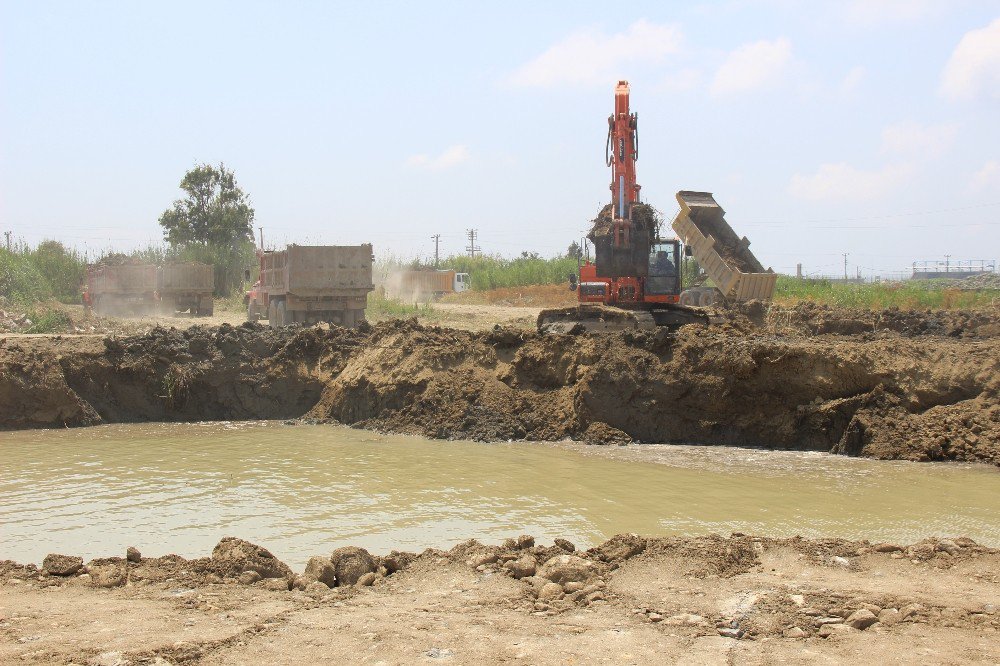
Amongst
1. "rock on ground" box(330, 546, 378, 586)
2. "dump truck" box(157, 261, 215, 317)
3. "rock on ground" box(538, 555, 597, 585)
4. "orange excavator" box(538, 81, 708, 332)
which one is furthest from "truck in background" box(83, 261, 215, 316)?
"rock on ground" box(538, 555, 597, 585)

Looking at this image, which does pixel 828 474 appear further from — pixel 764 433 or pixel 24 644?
pixel 24 644

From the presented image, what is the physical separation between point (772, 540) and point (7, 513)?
683cm

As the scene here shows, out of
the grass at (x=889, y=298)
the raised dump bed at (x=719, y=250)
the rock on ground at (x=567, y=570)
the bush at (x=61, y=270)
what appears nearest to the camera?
the rock on ground at (x=567, y=570)

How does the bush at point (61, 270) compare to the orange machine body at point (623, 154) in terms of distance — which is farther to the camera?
the bush at point (61, 270)

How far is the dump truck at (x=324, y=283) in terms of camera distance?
2269 cm

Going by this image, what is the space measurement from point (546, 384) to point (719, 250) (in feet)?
42.9

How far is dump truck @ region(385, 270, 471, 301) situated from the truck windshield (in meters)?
28.6

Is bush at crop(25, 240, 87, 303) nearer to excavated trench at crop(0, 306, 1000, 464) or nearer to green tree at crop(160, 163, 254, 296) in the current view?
green tree at crop(160, 163, 254, 296)

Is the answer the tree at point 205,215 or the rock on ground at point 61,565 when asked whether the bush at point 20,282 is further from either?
the rock on ground at point 61,565

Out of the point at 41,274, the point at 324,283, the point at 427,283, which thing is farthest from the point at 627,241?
the point at 427,283

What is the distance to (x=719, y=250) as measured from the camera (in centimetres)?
2502

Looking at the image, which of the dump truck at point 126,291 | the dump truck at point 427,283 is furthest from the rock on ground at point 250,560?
the dump truck at point 427,283

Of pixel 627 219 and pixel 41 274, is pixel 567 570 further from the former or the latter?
pixel 41 274

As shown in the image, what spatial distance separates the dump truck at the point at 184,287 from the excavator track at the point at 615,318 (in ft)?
63.1
